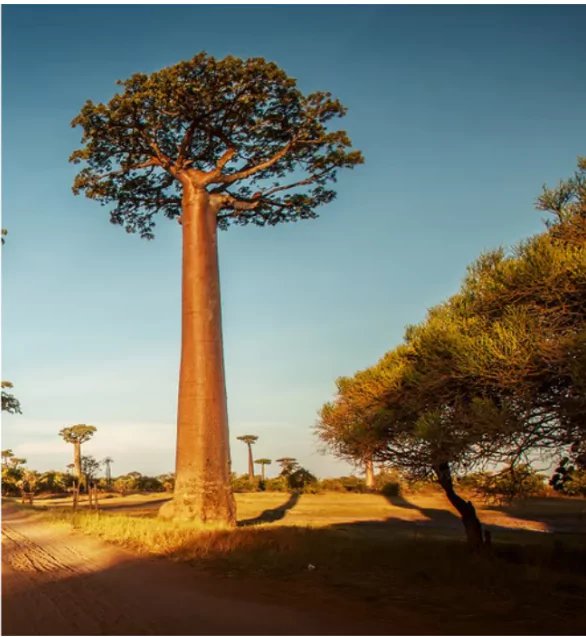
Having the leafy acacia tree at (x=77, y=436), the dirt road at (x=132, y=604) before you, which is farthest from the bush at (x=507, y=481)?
the leafy acacia tree at (x=77, y=436)

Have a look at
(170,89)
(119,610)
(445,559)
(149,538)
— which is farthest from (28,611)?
(170,89)

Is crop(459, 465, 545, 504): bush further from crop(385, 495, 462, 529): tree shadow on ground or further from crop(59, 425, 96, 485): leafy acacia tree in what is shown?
crop(59, 425, 96, 485): leafy acacia tree

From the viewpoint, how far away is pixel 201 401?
1377 centimetres

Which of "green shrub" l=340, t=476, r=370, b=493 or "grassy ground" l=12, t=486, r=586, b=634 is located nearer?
"grassy ground" l=12, t=486, r=586, b=634

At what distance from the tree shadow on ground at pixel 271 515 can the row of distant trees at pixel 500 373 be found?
228 inches

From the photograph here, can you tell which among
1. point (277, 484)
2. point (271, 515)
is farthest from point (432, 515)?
point (277, 484)

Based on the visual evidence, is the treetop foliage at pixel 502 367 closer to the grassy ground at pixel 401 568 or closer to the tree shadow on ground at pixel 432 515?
the grassy ground at pixel 401 568

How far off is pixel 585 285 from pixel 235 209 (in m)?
11.3

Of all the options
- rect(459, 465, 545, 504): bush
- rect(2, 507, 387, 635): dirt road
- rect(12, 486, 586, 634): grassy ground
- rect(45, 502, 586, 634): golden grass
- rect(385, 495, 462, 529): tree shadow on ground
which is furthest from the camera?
rect(385, 495, 462, 529): tree shadow on ground

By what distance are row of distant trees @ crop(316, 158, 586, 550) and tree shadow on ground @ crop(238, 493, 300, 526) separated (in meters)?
5.80

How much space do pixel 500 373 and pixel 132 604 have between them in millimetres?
5866

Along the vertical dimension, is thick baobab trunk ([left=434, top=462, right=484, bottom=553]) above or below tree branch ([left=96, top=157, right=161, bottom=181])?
below

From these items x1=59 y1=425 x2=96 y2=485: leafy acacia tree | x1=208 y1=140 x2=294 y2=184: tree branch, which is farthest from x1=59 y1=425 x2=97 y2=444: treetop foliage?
x1=208 y1=140 x2=294 y2=184: tree branch

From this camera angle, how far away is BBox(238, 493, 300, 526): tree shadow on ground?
1594cm
